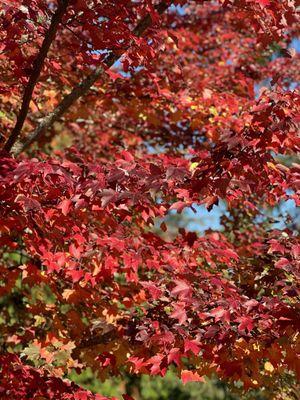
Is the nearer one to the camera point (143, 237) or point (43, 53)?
point (43, 53)

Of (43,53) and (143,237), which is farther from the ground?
(43,53)

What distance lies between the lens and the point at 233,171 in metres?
2.70

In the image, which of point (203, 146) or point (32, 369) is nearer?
point (32, 369)

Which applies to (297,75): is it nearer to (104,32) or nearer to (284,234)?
(284,234)

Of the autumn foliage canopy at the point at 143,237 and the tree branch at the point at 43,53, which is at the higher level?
the tree branch at the point at 43,53

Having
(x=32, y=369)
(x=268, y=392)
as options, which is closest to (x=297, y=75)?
(x=268, y=392)

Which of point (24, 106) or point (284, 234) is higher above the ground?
point (24, 106)

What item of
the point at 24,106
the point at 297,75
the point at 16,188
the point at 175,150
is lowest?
the point at 16,188

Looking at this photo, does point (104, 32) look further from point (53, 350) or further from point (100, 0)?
point (53, 350)

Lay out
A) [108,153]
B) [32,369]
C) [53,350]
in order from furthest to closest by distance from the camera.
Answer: [108,153]
[53,350]
[32,369]

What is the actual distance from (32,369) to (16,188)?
4.46 ft

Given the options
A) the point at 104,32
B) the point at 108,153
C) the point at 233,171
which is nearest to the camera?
the point at 233,171

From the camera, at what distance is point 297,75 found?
8.09m

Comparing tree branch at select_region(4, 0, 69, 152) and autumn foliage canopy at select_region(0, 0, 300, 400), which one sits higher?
tree branch at select_region(4, 0, 69, 152)
